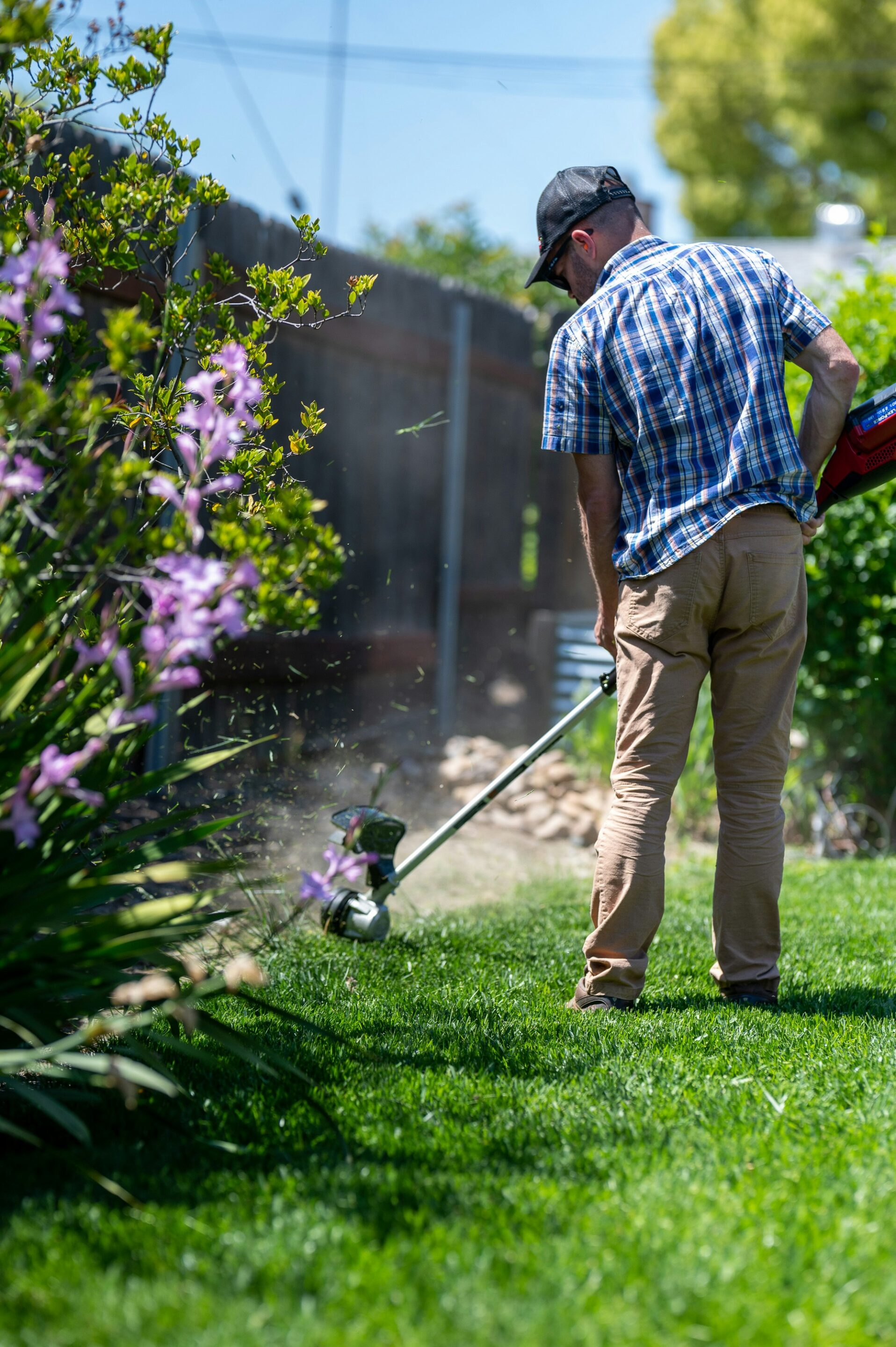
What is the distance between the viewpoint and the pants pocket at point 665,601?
9.45 feet

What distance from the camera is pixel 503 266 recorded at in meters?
11.9

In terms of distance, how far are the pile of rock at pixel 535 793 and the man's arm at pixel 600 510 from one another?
8.81 ft

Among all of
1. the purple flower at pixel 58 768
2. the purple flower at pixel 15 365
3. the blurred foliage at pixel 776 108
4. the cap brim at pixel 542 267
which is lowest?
the purple flower at pixel 58 768

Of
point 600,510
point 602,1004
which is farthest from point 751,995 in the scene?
point 600,510

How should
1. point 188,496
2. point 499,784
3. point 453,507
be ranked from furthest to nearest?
1. point 453,507
2. point 499,784
3. point 188,496

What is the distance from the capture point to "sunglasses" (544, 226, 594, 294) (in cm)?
310

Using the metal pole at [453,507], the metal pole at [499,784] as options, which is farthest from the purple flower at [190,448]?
the metal pole at [453,507]

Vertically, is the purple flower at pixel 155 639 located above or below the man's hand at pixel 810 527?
below

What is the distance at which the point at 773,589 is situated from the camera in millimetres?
2904

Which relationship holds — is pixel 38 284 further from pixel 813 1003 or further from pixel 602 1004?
pixel 813 1003

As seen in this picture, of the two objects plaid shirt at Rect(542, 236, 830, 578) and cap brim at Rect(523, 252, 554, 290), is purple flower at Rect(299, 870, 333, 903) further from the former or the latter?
cap brim at Rect(523, 252, 554, 290)

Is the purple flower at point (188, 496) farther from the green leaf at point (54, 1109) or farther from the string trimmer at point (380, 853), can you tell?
the string trimmer at point (380, 853)

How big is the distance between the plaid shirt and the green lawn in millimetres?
1149

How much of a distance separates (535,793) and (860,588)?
1.74 m
